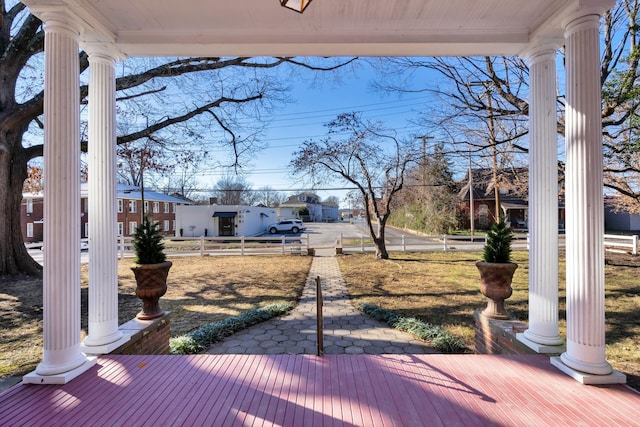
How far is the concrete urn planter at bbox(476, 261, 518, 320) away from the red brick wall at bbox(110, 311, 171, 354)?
3.93m

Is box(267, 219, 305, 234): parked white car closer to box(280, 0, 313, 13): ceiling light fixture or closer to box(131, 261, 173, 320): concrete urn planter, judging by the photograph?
box(131, 261, 173, 320): concrete urn planter

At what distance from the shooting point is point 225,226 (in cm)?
2331

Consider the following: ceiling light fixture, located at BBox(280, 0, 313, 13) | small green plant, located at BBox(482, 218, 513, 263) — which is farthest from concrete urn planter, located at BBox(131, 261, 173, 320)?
small green plant, located at BBox(482, 218, 513, 263)

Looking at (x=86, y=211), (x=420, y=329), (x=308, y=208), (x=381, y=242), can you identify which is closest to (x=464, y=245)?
(x=381, y=242)

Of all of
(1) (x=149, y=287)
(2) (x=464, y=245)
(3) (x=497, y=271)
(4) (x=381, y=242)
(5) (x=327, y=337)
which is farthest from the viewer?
(2) (x=464, y=245)

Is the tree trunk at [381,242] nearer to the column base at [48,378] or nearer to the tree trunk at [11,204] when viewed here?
the column base at [48,378]

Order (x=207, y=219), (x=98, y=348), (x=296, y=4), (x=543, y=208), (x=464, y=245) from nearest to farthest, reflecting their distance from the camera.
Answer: (x=296, y=4) → (x=98, y=348) → (x=543, y=208) → (x=464, y=245) → (x=207, y=219)

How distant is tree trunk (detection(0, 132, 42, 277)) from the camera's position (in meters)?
6.76

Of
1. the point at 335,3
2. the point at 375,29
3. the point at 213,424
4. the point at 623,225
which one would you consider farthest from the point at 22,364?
the point at 623,225

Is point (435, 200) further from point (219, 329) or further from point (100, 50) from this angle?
point (100, 50)

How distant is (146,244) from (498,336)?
14.0 ft

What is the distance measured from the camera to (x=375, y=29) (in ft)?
9.31

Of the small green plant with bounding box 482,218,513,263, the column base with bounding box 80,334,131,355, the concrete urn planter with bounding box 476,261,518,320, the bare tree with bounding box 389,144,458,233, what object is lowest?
the column base with bounding box 80,334,131,355

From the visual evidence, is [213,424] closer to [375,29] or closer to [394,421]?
[394,421]
